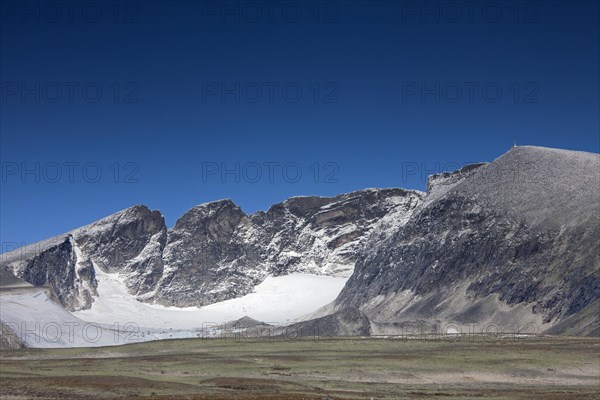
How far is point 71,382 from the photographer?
243 feet

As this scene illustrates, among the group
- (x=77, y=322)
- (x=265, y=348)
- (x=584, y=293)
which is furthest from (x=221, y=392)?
(x=584, y=293)

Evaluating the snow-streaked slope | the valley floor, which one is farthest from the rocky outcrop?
the valley floor

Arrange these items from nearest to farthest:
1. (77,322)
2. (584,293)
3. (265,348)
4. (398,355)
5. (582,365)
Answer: (582,365) → (398,355) → (265,348) → (77,322) → (584,293)

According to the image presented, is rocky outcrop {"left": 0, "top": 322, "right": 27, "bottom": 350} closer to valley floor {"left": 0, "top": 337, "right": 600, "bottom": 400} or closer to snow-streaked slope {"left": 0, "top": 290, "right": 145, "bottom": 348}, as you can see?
snow-streaked slope {"left": 0, "top": 290, "right": 145, "bottom": 348}

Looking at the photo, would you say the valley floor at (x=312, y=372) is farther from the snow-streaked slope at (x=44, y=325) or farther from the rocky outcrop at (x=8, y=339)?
the snow-streaked slope at (x=44, y=325)

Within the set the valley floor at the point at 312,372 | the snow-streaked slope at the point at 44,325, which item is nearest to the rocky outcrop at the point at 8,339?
the snow-streaked slope at the point at 44,325

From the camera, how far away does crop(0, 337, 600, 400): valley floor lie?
70.2 meters

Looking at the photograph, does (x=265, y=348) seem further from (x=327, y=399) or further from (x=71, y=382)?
(x=327, y=399)

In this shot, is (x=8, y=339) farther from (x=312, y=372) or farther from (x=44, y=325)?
(x=312, y=372)

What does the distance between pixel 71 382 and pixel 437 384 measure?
35.2 metres

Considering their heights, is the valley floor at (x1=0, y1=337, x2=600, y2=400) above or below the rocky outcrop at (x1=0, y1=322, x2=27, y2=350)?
below

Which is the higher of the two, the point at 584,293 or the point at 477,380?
the point at 584,293

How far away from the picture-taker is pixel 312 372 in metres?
90.6

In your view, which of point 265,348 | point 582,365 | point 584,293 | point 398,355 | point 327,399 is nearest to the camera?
point 327,399
